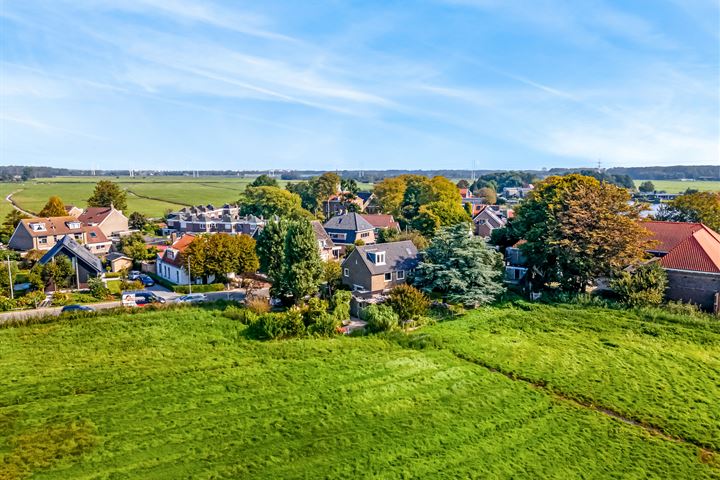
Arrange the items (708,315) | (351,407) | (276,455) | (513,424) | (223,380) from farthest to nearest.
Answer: (708,315), (223,380), (351,407), (513,424), (276,455)

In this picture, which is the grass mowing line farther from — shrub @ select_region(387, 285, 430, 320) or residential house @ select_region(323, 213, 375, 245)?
residential house @ select_region(323, 213, 375, 245)

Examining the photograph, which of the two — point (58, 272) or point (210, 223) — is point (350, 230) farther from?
point (58, 272)

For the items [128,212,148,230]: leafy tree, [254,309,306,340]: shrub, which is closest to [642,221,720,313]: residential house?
[254,309,306,340]: shrub

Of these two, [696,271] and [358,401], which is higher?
[696,271]

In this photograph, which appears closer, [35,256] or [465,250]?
[465,250]

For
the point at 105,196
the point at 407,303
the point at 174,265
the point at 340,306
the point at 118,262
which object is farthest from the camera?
the point at 105,196

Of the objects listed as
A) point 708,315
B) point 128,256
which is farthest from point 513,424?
point 128,256

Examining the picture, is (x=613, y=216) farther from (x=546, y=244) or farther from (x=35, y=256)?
(x=35, y=256)

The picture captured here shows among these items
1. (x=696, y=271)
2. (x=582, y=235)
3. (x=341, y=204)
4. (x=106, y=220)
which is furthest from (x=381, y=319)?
(x=341, y=204)
